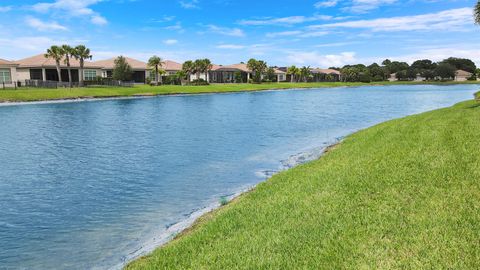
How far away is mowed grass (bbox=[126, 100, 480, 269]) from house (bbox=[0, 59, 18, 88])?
7973 centimetres

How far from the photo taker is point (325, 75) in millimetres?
172125

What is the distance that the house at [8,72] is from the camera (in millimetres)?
75625

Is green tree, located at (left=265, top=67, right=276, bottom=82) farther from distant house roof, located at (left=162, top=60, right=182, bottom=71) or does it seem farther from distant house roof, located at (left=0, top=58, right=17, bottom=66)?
distant house roof, located at (left=0, top=58, right=17, bottom=66)

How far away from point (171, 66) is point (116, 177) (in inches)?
3973

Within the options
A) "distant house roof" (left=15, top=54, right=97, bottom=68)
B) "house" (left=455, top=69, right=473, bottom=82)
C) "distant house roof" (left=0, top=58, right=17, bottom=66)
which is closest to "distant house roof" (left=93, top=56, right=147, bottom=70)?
"distant house roof" (left=15, top=54, right=97, bottom=68)

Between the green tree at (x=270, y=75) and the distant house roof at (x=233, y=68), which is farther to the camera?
the green tree at (x=270, y=75)

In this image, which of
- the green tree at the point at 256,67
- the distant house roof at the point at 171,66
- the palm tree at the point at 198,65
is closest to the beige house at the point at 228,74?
the green tree at the point at 256,67

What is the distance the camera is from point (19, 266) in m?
8.86

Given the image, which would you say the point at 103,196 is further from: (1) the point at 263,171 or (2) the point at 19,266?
(1) the point at 263,171

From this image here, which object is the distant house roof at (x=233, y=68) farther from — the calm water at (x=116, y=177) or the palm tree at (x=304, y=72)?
the calm water at (x=116, y=177)

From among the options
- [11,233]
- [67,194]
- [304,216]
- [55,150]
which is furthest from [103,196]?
[55,150]

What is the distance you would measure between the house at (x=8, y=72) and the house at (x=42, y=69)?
135 centimetres

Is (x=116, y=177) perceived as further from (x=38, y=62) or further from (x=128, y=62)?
(x=128, y=62)

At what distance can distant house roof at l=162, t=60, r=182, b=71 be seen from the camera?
110856 mm
